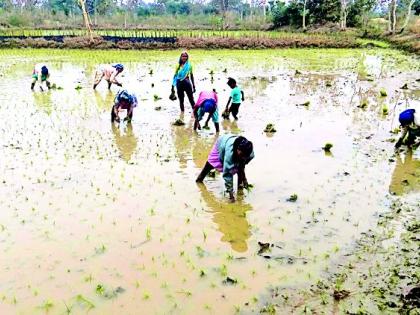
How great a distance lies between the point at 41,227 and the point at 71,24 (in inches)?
1997

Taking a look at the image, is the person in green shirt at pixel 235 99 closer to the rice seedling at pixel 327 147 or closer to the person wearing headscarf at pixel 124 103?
the person wearing headscarf at pixel 124 103

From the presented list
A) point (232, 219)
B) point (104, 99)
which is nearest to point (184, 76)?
point (104, 99)

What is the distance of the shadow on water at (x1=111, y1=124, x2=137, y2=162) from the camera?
9.43m

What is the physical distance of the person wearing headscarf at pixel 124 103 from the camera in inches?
436

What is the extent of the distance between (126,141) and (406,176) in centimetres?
566

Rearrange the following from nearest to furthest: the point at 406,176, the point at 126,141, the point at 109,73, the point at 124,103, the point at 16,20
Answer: the point at 406,176, the point at 126,141, the point at 124,103, the point at 109,73, the point at 16,20

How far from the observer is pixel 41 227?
20.7 ft

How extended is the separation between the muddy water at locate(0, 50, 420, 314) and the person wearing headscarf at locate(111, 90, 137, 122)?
283 mm

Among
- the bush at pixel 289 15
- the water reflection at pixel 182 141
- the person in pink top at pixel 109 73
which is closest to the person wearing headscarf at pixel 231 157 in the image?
the water reflection at pixel 182 141

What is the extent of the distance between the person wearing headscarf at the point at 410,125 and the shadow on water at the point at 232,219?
160 inches

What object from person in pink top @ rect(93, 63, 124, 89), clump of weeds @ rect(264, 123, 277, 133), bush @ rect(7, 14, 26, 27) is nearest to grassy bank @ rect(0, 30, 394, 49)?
person in pink top @ rect(93, 63, 124, 89)

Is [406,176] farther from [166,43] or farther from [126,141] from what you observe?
[166,43]

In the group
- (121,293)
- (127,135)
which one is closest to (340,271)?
(121,293)

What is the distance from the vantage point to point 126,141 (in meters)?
10.3
